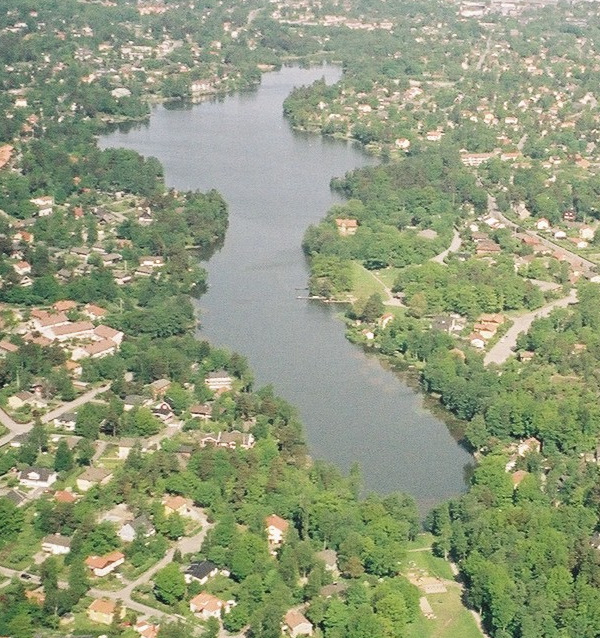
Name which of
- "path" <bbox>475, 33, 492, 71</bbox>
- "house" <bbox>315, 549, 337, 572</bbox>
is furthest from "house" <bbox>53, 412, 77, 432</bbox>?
"path" <bbox>475, 33, 492, 71</bbox>

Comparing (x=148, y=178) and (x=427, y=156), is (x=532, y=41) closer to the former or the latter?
(x=427, y=156)

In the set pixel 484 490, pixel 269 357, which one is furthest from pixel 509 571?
pixel 269 357

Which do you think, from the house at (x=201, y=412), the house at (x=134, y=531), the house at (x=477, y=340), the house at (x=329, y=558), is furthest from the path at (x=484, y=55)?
the house at (x=134, y=531)

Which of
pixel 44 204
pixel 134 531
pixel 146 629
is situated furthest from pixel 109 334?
pixel 146 629

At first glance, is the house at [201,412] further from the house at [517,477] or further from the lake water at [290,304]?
the house at [517,477]

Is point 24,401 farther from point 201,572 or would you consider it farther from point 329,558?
point 329,558

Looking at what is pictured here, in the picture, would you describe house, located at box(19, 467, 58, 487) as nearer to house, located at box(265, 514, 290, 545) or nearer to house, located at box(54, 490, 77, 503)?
house, located at box(54, 490, 77, 503)

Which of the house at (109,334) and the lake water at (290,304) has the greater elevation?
the house at (109,334)
